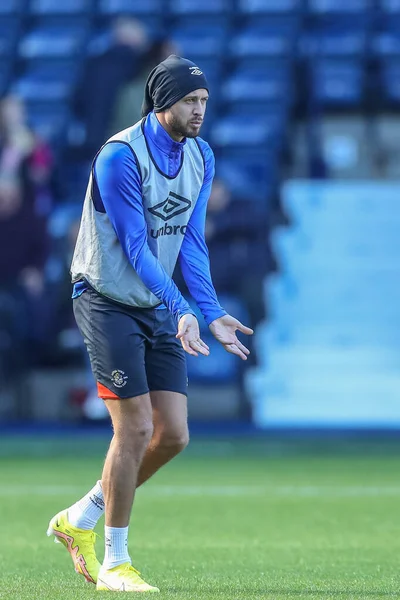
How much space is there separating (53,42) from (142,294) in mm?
14771

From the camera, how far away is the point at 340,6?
19.2m

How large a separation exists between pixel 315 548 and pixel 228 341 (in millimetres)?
2150

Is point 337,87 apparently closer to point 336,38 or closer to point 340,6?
point 336,38

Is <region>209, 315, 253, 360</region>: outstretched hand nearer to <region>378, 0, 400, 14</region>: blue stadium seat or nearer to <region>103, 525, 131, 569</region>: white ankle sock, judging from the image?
<region>103, 525, 131, 569</region>: white ankle sock

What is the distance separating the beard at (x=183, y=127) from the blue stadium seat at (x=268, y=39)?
44.3 feet

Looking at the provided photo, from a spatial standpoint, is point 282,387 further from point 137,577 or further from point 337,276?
point 137,577

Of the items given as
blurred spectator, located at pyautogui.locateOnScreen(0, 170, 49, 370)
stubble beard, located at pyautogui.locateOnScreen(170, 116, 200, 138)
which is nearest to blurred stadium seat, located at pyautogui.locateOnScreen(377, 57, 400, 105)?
blurred spectator, located at pyautogui.locateOnScreen(0, 170, 49, 370)

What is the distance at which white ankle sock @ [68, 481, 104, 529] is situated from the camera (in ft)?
18.9

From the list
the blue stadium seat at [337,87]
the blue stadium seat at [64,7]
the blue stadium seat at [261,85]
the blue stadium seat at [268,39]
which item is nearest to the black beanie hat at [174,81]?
the blue stadium seat at [261,85]

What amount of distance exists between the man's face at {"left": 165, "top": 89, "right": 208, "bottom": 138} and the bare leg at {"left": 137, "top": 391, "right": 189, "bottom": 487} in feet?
3.70

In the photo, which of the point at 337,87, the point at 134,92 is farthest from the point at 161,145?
the point at 337,87

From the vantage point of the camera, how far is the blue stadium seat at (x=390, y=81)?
59.0 feet

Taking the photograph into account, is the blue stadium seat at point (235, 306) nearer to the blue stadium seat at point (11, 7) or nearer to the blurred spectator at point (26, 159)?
the blurred spectator at point (26, 159)

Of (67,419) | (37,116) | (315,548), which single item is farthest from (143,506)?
(37,116)
